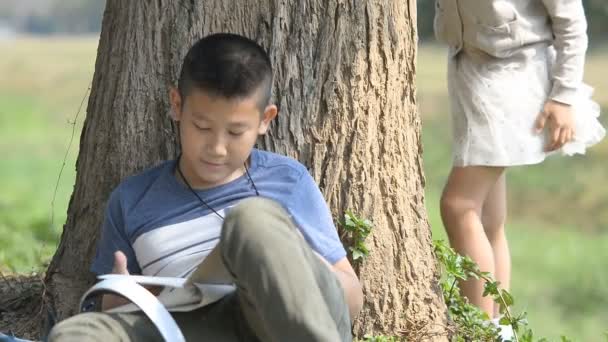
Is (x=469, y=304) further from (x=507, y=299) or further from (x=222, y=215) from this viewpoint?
(x=222, y=215)

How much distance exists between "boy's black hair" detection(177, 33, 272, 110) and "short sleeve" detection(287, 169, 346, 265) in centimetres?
29

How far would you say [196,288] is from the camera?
3293mm

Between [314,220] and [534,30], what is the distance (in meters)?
1.37

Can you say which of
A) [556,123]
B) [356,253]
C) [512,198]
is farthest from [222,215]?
[512,198]

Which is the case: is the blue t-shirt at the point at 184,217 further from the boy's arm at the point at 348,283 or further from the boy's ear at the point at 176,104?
the boy's ear at the point at 176,104

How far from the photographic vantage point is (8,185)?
1105cm

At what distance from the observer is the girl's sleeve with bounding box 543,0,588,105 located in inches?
173

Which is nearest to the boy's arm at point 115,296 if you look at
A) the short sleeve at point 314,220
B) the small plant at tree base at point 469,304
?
the short sleeve at point 314,220

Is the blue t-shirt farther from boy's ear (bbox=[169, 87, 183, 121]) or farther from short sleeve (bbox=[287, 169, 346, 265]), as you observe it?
boy's ear (bbox=[169, 87, 183, 121])

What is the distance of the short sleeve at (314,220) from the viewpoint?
353cm

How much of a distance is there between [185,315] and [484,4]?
175 cm

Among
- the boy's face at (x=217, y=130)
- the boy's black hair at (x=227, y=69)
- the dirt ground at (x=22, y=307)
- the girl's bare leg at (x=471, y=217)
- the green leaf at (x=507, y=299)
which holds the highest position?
the boy's black hair at (x=227, y=69)

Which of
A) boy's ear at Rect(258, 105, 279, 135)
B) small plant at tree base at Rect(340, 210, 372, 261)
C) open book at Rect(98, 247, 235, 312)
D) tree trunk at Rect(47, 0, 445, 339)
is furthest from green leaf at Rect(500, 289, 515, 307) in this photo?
open book at Rect(98, 247, 235, 312)

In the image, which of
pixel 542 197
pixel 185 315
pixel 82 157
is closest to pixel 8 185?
pixel 542 197
